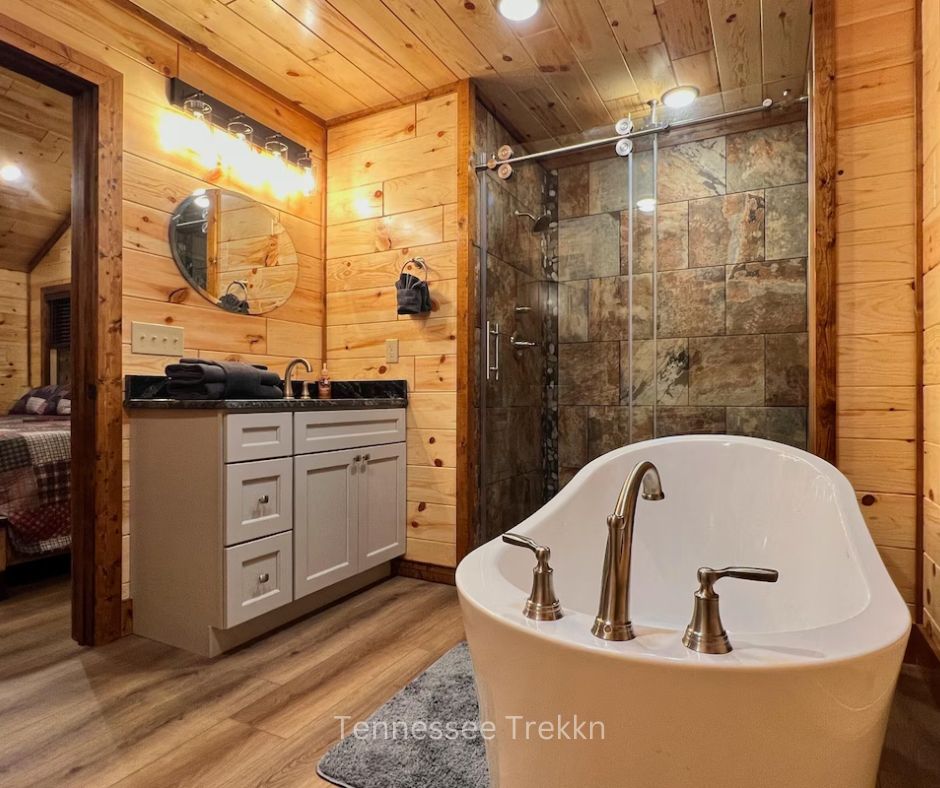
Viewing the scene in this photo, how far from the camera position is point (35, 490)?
2.50 meters

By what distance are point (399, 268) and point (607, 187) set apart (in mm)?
1272

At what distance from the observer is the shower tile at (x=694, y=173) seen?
9.55 feet

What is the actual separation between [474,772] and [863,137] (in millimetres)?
2236

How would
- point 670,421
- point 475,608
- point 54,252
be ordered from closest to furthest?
point 475,608
point 670,421
point 54,252

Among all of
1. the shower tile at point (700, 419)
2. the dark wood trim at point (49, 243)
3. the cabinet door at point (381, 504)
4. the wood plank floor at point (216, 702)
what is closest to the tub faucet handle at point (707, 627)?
the wood plank floor at point (216, 702)

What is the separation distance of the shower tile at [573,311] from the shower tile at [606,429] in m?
0.44

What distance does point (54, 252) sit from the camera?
518 cm

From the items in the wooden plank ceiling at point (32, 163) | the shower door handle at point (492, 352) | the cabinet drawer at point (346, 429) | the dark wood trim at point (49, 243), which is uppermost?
the wooden plank ceiling at point (32, 163)

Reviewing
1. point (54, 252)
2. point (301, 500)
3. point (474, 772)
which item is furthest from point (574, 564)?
point (54, 252)

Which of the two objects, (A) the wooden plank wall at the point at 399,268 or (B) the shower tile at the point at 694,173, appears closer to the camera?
(A) the wooden plank wall at the point at 399,268

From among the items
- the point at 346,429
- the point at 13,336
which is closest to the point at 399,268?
the point at 346,429

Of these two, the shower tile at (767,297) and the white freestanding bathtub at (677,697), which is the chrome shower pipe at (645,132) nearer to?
the shower tile at (767,297)

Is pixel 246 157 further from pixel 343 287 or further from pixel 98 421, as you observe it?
pixel 98 421

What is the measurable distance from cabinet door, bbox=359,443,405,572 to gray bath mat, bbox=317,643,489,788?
0.88 meters
